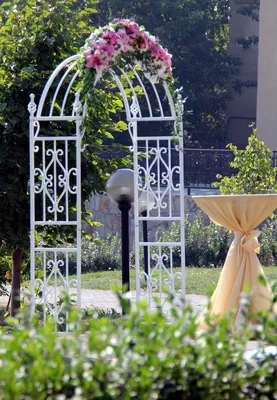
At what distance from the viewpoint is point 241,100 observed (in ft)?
98.5

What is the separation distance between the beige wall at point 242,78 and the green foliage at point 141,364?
26353 mm

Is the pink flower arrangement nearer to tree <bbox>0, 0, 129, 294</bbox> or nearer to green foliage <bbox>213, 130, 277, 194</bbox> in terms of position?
tree <bbox>0, 0, 129, 294</bbox>

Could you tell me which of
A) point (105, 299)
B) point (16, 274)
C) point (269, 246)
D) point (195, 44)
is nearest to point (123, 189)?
point (16, 274)

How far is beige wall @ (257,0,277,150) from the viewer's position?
20359mm

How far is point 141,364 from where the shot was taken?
115 inches

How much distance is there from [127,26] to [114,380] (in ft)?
16.7

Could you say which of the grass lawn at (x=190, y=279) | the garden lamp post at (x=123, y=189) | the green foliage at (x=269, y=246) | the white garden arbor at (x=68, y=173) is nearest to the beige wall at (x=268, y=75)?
the green foliage at (x=269, y=246)

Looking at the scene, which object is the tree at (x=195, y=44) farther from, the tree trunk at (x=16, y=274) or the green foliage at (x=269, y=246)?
the tree trunk at (x=16, y=274)

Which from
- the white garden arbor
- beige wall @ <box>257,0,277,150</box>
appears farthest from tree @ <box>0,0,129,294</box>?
beige wall @ <box>257,0,277,150</box>

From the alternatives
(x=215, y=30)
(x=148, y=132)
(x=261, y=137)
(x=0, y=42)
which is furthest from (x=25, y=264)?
(x=215, y=30)

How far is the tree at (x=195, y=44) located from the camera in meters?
27.5

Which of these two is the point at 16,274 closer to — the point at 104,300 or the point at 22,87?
the point at 22,87

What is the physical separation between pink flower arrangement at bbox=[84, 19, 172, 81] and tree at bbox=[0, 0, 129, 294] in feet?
4.50

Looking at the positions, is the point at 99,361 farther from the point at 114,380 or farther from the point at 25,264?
the point at 25,264
